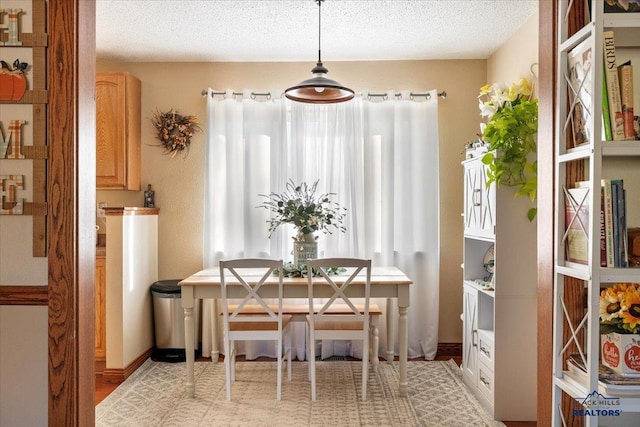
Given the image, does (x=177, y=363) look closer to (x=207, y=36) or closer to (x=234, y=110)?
(x=234, y=110)

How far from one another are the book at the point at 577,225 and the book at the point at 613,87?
8.0 inches

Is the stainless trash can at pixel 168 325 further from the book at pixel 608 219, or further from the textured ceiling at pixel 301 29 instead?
the book at pixel 608 219

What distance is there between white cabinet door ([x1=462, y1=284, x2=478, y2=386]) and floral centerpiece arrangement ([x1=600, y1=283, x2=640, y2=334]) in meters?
1.80

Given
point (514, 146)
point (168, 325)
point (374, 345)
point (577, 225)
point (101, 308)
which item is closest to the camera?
point (577, 225)

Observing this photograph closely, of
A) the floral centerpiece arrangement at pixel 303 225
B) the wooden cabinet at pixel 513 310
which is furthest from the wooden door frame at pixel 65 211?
the wooden cabinet at pixel 513 310

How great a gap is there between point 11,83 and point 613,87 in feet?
6.08

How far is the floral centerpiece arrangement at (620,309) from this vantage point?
5.00 feet

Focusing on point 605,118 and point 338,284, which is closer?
point 605,118

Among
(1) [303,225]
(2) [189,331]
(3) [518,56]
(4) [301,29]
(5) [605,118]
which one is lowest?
(2) [189,331]

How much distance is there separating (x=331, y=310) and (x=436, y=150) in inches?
66.6

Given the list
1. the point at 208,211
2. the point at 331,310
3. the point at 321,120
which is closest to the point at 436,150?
the point at 321,120

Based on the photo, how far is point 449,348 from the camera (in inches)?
177

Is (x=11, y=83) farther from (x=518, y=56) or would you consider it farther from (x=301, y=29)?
(x=518, y=56)

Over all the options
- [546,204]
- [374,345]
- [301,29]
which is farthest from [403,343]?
[301,29]
